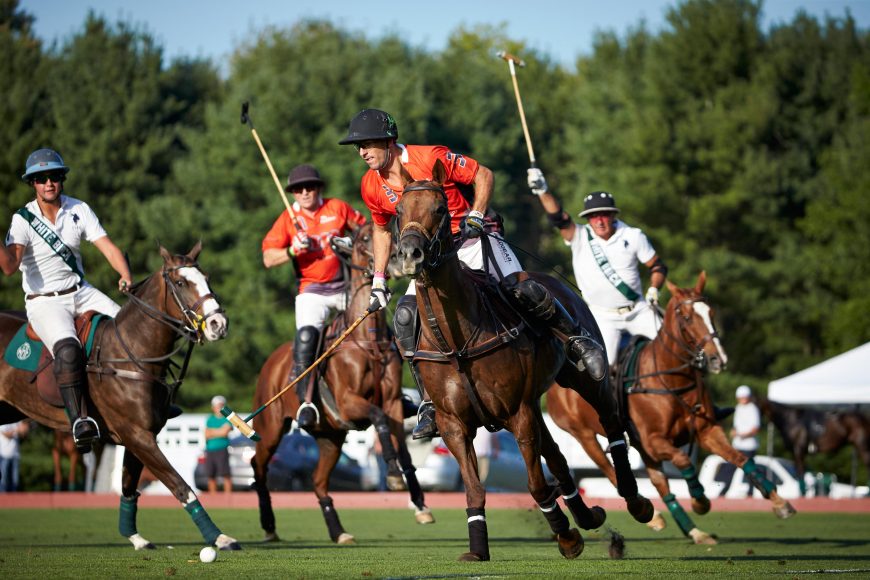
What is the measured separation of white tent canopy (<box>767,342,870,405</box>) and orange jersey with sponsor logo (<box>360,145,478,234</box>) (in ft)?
52.5

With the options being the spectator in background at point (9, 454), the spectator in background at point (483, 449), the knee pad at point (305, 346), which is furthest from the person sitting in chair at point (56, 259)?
the spectator in background at point (9, 454)

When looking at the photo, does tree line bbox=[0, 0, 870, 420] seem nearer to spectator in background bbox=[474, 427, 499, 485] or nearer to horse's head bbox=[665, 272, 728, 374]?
spectator in background bbox=[474, 427, 499, 485]

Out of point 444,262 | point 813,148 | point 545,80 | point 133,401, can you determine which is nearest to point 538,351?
point 444,262

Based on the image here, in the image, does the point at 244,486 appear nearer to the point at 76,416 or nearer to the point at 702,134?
the point at 76,416

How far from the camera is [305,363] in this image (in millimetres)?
13148

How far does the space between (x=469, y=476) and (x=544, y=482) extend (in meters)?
0.58

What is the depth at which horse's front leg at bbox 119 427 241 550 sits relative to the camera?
9.70 m

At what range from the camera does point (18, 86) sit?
40812mm

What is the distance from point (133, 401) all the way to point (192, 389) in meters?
27.0

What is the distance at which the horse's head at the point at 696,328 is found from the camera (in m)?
13.0

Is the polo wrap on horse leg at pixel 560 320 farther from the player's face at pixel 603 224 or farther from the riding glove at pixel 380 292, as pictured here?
the player's face at pixel 603 224

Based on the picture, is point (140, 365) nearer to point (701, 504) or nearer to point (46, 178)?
point (46, 178)

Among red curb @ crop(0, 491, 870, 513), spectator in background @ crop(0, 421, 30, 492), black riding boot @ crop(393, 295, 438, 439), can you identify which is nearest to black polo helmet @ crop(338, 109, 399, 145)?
black riding boot @ crop(393, 295, 438, 439)

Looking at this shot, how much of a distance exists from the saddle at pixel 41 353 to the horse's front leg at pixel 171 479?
2.89ft
